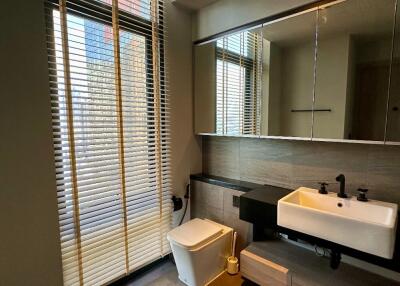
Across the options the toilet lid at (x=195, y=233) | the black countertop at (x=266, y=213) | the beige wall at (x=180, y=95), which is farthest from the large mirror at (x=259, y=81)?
the toilet lid at (x=195, y=233)

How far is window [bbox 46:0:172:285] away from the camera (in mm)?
1510

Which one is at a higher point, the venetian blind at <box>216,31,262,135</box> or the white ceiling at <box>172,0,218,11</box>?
the white ceiling at <box>172,0,218,11</box>

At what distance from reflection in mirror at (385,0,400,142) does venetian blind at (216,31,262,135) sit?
2.78 feet

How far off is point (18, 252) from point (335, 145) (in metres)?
2.20

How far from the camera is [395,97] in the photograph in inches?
50.8

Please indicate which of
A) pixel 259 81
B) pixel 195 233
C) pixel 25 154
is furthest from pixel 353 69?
pixel 25 154

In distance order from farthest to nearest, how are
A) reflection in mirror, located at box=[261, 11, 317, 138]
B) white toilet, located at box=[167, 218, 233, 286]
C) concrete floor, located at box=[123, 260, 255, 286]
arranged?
concrete floor, located at box=[123, 260, 255, 286] < white toilet, located at box=[167, 218, 233, 286] < reflection in mirror, located at box=[261, 11, 317, 138]

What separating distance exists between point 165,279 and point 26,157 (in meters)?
1.50

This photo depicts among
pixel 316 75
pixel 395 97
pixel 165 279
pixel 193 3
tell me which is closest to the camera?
pixel 395 97

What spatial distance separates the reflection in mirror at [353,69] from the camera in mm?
1328

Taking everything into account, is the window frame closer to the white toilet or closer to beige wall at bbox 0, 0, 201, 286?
the white toilet

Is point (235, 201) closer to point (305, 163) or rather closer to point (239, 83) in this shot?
point (305, 163)

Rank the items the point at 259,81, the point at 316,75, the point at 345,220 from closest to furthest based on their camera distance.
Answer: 1. the point at 345,220
2. the point at 316,75
3. the point at 259,81

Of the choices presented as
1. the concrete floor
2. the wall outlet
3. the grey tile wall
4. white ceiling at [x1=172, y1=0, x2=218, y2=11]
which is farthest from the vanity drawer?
white ceiling at [x1=172, y1=0, x2=218, y2=11]
